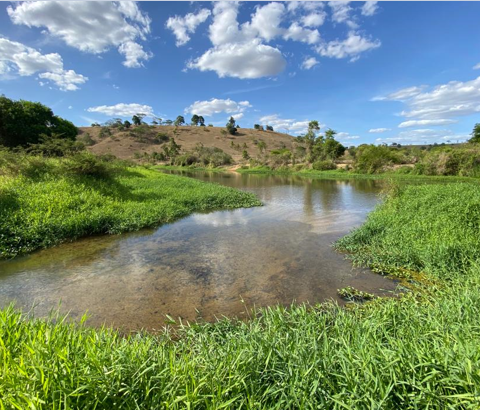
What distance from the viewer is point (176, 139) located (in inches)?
3588

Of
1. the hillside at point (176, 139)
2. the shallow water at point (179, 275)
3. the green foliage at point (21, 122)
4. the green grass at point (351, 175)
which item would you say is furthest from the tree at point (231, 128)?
the shallow water at point (179, 275)

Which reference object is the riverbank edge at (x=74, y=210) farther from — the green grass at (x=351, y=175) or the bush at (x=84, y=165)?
the green grass at (x=351, y=175)

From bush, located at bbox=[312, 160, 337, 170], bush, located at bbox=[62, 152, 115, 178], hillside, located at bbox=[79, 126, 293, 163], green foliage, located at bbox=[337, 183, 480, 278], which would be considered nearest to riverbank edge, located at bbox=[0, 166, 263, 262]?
bush, located at bbox=[62, 152, 115, 178]

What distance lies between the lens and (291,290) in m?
5.52

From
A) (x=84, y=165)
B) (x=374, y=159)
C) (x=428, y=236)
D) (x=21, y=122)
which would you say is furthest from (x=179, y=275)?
(x=374, y=159)

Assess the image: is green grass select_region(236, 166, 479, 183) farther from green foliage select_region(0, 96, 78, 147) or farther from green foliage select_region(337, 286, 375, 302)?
green foliage select_region(0, 96, 78, 147)

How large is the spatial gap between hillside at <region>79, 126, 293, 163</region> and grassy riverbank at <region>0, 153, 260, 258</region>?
6159 centimetres

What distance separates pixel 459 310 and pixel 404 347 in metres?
1.49

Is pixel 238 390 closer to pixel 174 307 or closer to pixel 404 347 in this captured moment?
pixel 404 347

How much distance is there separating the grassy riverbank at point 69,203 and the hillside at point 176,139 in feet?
202

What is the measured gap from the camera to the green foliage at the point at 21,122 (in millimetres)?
23422

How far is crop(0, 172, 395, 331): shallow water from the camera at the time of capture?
492 centimetres

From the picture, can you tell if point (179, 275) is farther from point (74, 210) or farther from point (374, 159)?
point (374, 159)

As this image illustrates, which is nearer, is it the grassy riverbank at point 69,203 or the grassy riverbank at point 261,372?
the grassy riverbank at point 261,372
